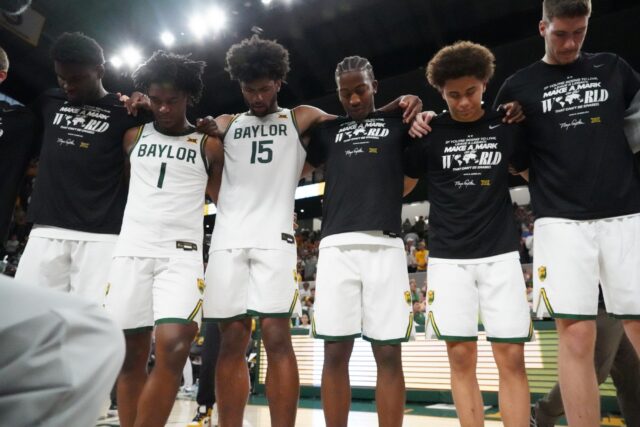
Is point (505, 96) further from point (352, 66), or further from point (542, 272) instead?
point (542, 272)

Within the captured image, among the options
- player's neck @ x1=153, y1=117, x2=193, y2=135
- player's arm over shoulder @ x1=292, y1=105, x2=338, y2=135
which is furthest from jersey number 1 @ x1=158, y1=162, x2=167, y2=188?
player's arm over shoulder @ x1=292, y1=105, x2=338, y2=135

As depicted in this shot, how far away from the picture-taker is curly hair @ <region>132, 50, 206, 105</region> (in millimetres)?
3092

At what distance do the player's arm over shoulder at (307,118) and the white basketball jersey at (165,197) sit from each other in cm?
57

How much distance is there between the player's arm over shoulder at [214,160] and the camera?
310cm

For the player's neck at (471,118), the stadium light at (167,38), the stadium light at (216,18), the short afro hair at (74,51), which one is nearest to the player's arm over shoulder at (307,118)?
the player's neck at (471,118)

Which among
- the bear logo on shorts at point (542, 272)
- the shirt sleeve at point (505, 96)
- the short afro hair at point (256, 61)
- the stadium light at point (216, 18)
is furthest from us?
the stadium light at point (216, 18)

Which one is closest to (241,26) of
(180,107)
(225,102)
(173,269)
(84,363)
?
(225,102)

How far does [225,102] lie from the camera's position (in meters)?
12.7

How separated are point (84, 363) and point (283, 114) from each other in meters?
2.65

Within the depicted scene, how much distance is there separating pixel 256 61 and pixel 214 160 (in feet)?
2.16

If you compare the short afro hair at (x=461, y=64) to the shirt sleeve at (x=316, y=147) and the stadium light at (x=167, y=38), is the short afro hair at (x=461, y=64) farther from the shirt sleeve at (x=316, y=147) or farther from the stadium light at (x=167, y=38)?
the stadium light at (x=167, y=38)

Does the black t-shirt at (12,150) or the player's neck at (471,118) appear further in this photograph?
the black t-shirt at (12,150)

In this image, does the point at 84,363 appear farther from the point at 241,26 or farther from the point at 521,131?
the point at 241,26

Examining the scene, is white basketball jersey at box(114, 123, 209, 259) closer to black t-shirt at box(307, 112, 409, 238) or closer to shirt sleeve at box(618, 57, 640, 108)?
black t-shirt at box(307, 112, 409, 238)
